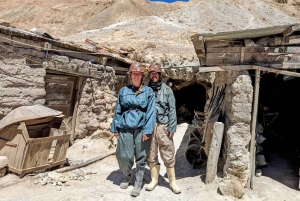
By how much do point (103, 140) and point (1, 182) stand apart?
313 centimetres

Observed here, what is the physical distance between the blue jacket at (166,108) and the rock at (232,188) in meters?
1.32

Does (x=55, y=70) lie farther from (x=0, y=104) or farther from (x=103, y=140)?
(x=103, y=140)

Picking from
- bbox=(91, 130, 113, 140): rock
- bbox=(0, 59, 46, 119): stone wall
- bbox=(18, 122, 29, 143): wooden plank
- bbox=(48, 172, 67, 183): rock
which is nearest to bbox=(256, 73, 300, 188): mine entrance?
bbox=(91, 130, 113, 140): rock

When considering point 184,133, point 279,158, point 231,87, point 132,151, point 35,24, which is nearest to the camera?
point 132,151

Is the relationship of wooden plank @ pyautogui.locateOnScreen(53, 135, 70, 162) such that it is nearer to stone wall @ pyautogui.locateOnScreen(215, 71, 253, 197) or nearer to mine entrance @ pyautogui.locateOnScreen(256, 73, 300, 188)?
stone wall @ pyautogui.locateOnScreen(215, 71, 253, 197)

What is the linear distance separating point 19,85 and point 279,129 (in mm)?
8325

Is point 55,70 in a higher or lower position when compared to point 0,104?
higher

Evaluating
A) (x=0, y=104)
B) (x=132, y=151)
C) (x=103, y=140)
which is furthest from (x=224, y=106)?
(x=0, y=104)

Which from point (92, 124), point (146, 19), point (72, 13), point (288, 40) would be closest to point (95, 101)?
point (92, 124)

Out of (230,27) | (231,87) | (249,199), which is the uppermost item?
Result: (230,27)

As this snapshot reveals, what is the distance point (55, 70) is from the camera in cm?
604

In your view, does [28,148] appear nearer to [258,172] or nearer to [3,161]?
[3,161]

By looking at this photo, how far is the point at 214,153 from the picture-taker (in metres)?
4.68

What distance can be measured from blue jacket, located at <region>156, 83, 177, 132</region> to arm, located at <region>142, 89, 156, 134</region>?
15 centimetres
